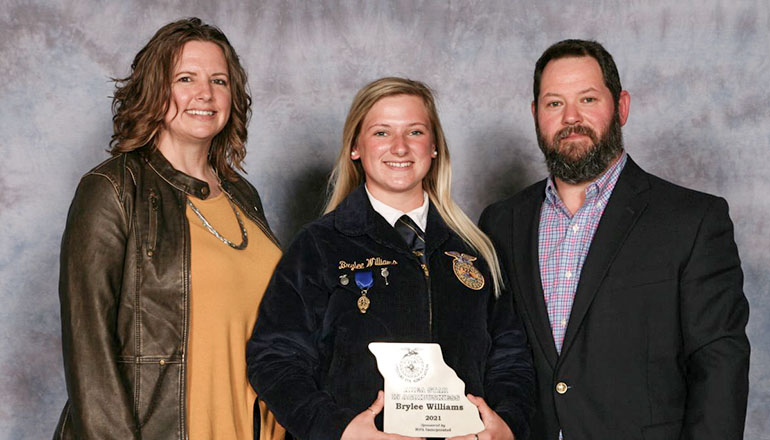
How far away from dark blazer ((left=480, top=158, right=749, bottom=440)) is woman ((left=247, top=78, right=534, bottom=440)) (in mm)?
177

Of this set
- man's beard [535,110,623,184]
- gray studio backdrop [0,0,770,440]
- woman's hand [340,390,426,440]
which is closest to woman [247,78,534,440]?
woman's hand [340,390,426,440]

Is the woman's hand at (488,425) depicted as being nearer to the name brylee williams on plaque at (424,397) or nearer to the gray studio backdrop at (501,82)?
the name brylee williams on plaque at (424,397)

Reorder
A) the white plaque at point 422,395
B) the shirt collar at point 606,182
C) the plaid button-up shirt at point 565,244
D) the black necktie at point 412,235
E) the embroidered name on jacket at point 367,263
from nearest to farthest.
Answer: the white plaque at point 422,395
the embroidered name on jacket at point 367,263
the black necktie at point 412,235
the plaid button-up shirt at point 565,244
the shirt collar at point 606,182

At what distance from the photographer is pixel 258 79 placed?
4.30 meters

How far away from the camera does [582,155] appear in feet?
10.1

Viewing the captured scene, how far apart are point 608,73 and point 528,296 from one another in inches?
36.0

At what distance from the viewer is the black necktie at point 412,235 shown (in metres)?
2.83

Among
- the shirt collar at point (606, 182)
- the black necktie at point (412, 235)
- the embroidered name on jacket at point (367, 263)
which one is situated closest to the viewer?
the embroidered name on jacket at point (367, 263)

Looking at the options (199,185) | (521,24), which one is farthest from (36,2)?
(521,24)

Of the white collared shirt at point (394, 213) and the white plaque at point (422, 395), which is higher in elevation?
the white collared shirt at point (394, 213)

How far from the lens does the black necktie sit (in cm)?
283

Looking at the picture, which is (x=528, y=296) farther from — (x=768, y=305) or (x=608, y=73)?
(x=768, y=305)

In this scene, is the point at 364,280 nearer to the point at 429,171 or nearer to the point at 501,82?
the point at 429,171

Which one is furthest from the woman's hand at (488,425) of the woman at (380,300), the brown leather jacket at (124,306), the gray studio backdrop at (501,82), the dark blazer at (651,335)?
the gray studio backdrop at (501,82)
